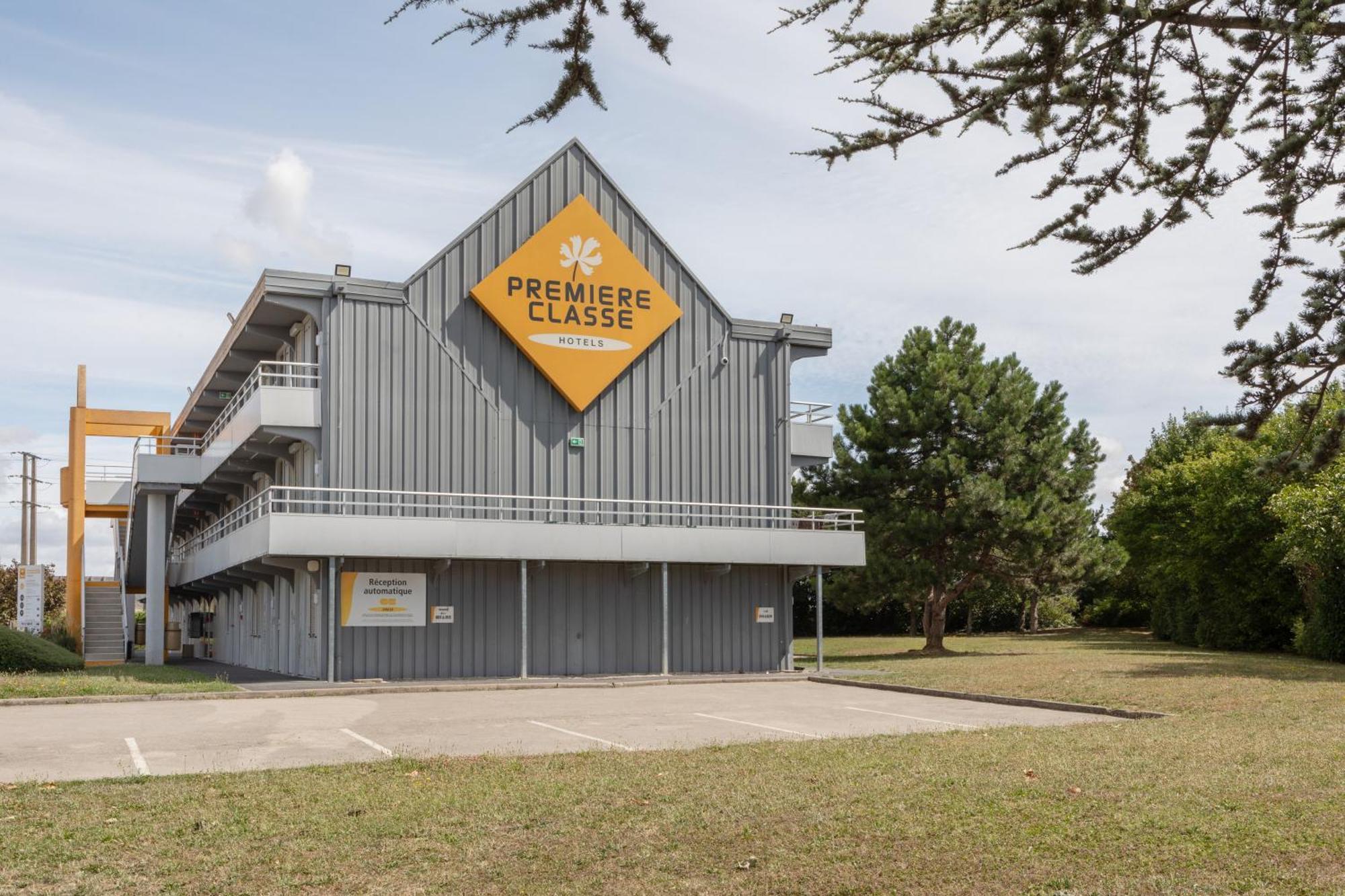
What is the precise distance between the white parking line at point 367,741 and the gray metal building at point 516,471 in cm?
Answer: 926

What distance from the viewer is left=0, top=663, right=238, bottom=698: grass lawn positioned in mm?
21016

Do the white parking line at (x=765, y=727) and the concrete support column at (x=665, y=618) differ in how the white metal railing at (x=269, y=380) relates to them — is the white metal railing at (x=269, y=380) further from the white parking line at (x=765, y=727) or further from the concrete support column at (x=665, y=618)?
the white parking line at (x=765, y=727)

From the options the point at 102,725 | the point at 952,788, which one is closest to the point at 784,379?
the point at 102,725

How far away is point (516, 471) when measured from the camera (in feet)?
95.3

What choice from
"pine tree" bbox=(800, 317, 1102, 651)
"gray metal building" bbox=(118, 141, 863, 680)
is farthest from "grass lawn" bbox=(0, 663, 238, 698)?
"pine tree" bbox=(800, 317, 1102, 651)

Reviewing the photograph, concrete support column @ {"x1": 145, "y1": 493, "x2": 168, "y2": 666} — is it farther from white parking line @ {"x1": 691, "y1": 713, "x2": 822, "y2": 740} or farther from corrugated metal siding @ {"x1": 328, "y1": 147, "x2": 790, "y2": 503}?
white parking line @ {"x1": 691, "y1": 713, "x2": 822, "y2": 740}

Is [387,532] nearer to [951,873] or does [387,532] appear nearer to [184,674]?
[184,674]

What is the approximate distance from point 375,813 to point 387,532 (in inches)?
651

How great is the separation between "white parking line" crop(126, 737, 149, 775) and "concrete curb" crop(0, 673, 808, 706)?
610 cm

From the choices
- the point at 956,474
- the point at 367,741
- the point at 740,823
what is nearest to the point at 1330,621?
the point at 956,474

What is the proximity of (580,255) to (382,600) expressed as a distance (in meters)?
9.01

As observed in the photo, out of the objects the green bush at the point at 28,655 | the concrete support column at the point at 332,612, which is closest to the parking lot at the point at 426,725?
the concrete support column at the point at 332,612

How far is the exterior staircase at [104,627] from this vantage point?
3719 centimetres

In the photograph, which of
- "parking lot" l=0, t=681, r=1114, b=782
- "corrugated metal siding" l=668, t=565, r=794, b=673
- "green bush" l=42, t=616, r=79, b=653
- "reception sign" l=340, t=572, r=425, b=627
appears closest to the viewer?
"parking lot" l=0, t=681, r=1114, b=782
